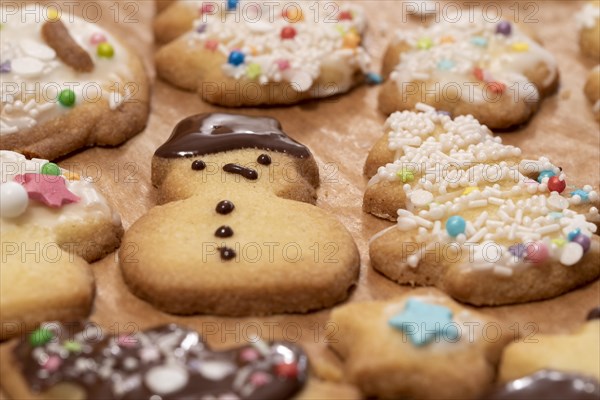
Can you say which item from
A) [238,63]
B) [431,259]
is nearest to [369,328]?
[431,259]

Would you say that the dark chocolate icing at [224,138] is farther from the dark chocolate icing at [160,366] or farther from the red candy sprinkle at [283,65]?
the dark chocolate icing at [160,366]

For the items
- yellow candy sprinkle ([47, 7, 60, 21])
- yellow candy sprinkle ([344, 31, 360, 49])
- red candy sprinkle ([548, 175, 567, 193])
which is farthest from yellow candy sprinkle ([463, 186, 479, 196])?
yellow candy sprinkle ([47, 7, 60, 21])

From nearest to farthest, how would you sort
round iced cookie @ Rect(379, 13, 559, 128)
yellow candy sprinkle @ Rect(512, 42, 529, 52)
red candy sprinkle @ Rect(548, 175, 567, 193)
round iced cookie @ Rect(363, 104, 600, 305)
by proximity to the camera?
round iced cookie @ Rect(363, 104, 600, 305)
red candy sprinkle @ Rect(548, 175, 567, 193)
round iced cookie @ Rect(379, 13, 559, 128)
yellow candy sprinkle @ Rect(512, 42, 529, 52)

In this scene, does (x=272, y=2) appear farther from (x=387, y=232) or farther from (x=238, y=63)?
(x=387, y=232)

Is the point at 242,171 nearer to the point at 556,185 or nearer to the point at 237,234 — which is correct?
the point at 237,234

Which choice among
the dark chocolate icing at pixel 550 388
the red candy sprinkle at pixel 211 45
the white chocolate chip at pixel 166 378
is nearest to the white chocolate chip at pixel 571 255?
the dark chocolate icing at pixel 550 388

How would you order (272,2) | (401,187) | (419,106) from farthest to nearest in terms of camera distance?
1. (272,2)
2. (419,106)
3. (401,187)

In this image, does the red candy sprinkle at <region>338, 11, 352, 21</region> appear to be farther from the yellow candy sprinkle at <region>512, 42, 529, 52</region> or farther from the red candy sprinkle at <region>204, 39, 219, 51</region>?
the yellow candy sprinkle at <region>512, 42, 529, 52</region>
